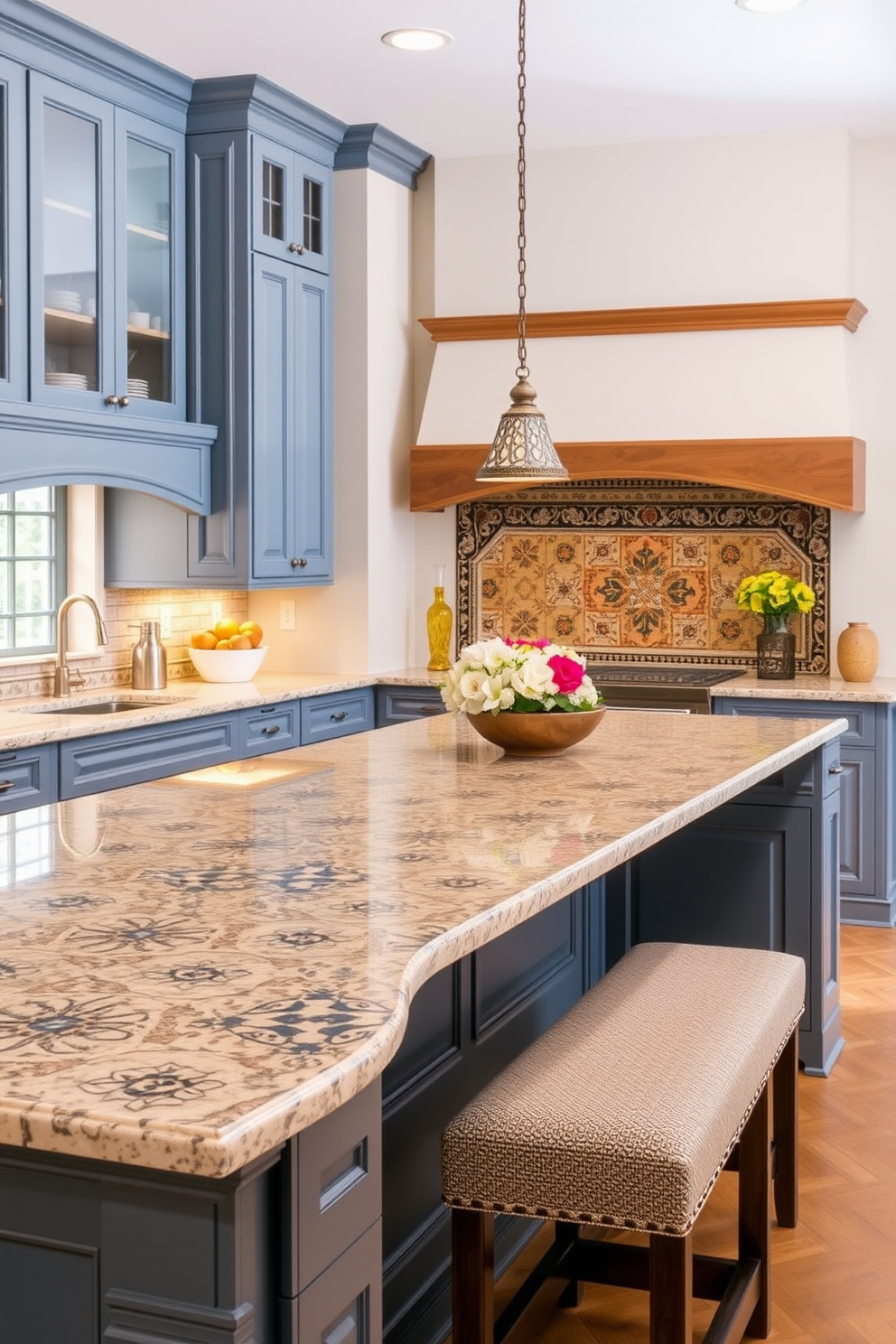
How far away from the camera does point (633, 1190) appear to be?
180 centimetres

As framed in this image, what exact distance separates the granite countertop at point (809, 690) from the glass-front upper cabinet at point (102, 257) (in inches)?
85.1

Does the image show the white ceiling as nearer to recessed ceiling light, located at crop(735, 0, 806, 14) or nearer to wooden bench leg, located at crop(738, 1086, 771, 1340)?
recessed ceiling light, located at crop(735, 0, 806, 14)

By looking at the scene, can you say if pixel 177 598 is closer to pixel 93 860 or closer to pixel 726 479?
pixel 726 479

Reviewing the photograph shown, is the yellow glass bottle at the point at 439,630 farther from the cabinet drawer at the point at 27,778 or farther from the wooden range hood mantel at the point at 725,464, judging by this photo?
the cabinet drawer at the point at 27,778

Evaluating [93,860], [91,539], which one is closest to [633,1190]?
[93,860]

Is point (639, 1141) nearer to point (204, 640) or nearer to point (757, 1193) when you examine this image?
point (757, 1193)

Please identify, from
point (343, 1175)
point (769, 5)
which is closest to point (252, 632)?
point (769, 5)

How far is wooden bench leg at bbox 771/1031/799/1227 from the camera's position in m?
2.79

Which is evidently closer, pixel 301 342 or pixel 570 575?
pixel 301 342

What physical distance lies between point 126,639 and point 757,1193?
3.36 metres

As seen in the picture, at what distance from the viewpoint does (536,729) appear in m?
2.98

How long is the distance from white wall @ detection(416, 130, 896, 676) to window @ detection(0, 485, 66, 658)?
1.73m

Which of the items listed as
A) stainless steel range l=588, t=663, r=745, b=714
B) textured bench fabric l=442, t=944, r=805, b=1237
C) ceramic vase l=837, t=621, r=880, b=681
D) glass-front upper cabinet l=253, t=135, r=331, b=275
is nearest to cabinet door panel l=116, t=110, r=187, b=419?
glass-front upper cabinet l=253, t=135, r=331, b=275

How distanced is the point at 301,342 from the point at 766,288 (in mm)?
1753
